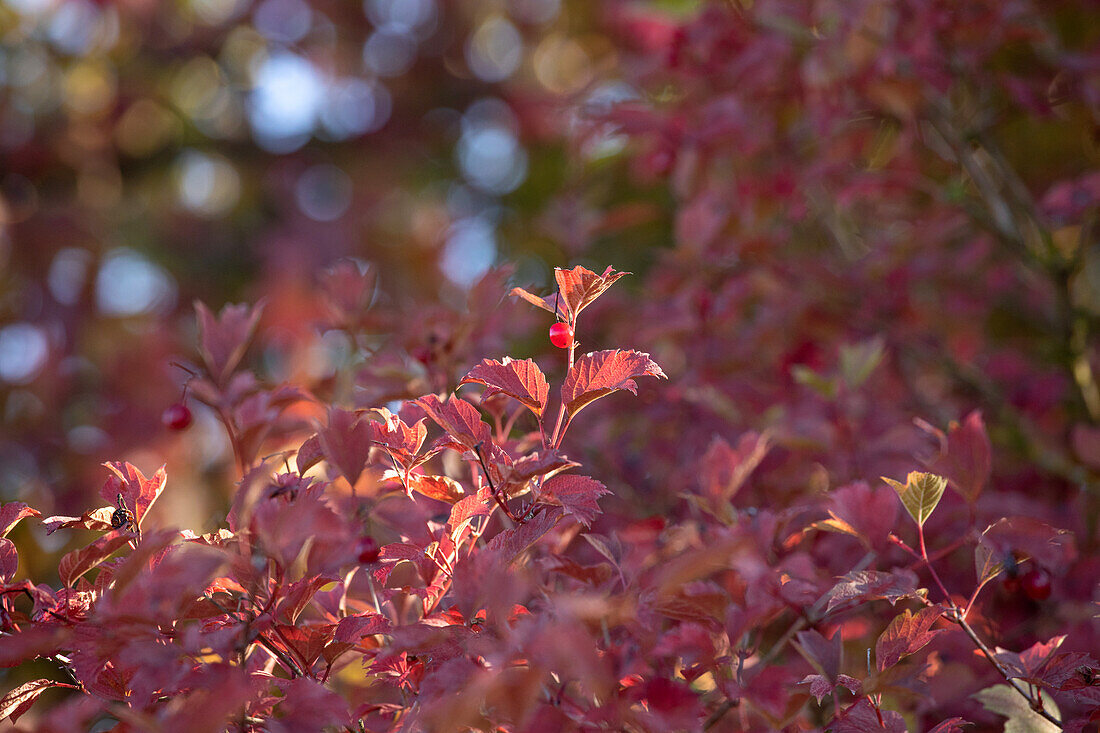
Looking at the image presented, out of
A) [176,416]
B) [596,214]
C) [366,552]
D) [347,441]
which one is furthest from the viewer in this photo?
[596,214]

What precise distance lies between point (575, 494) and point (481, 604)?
131 millimetres

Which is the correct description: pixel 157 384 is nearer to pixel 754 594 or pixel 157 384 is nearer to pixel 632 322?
pixel 632 322

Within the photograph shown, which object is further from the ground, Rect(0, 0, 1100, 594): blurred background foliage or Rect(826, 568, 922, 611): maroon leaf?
Rect(826, 568, 922, 611): maroon leaf

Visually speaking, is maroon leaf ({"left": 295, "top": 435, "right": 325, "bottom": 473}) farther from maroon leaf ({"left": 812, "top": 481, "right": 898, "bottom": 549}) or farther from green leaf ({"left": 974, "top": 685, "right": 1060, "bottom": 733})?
green leaf ({"left": 974, "top": 685, "right": 1060, "bottom": 733})

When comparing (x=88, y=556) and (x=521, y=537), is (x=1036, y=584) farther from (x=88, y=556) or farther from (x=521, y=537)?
(x=88, y=556)

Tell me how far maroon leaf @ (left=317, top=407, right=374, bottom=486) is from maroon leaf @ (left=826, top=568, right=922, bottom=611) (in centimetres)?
46

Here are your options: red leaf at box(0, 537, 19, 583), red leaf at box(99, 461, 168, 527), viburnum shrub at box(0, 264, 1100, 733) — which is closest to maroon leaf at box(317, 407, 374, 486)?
viburnum shrub at box(0, 264, 1100, 733)

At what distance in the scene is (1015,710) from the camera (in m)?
0.78

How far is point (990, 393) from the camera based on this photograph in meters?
1.46

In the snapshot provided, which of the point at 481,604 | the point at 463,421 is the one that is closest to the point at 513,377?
the point at 463,421

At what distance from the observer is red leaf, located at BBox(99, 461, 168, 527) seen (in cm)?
77

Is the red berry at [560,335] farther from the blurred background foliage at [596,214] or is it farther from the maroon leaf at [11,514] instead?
the maroon leaf at [11,514]

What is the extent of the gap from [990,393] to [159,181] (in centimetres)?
366

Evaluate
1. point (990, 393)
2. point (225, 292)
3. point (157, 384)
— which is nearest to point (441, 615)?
point (990, 393)
